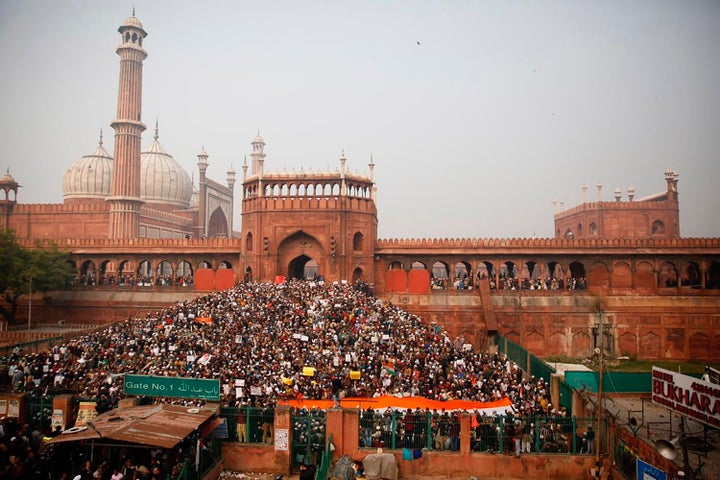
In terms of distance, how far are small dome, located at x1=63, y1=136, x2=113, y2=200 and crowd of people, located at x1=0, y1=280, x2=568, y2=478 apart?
1115 inches

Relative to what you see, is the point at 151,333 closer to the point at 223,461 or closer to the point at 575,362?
the point at 223,461

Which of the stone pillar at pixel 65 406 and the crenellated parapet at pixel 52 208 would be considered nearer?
the stone pillar at pixel 65 406

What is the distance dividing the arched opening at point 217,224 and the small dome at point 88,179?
10296 millimetres

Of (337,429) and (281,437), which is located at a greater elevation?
(337,429)

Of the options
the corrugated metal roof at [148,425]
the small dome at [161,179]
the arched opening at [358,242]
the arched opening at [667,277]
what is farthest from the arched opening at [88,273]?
the arched opening at [667,277]

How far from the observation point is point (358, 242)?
105 ft

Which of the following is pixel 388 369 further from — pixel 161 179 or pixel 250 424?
pixel 161 179

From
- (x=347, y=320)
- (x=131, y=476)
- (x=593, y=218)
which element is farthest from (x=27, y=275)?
(x=593, y=218)

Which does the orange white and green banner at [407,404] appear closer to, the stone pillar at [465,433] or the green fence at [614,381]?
the stone pillar at [465,433]

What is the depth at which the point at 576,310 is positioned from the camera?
1225 inches

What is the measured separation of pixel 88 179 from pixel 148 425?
41.3 meters

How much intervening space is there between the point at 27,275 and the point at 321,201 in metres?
15.9

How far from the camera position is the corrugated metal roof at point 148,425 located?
1184 centimetres

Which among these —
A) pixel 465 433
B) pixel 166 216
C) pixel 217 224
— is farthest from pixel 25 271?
pixel 217 224
